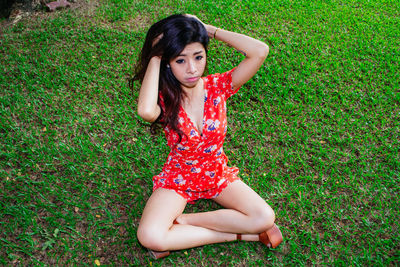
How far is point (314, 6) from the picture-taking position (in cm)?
610

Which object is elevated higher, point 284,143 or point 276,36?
point 276,36

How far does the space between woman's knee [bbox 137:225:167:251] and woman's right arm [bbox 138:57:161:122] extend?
942 millimetres

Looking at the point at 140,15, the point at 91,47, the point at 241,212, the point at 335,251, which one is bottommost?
the point at 335,251

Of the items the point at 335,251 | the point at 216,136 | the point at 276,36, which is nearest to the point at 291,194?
the point at 335,251

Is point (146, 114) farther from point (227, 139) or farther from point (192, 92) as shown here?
point (227, 139)

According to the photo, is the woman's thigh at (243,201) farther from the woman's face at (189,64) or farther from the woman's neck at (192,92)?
the woman's face at (189,64)

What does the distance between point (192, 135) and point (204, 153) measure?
0.25 metres

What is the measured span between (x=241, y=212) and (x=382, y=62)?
3.67m

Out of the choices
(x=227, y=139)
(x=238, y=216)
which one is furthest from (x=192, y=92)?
(x=227, y=139)

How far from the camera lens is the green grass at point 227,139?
3045 mm

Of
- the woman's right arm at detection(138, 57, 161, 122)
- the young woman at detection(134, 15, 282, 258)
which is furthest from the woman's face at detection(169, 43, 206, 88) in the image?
the woman's right arm at detection(138, 57, 161, 122)

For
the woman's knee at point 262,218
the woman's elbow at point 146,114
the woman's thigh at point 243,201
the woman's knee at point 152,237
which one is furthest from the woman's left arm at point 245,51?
the woman's knee at point 152,237

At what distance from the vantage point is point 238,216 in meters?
2.92

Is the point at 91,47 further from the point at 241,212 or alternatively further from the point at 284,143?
the point at 241,212
